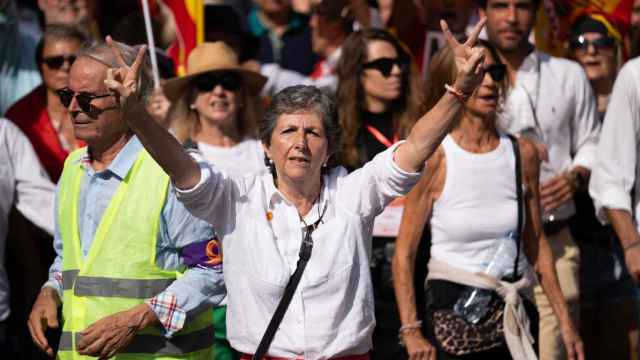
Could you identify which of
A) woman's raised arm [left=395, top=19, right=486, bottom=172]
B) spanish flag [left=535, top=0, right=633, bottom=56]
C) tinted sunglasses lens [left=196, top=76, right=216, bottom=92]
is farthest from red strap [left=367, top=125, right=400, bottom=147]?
woman's raised arm [left=395, top=19, right=486, bottom=172]

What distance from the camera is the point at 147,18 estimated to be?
22.2 feet

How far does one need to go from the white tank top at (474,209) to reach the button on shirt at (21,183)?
2.01m

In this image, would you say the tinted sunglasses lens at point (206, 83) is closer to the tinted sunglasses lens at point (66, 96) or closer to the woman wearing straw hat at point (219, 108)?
the woman wearing straw hat at point (219, 108)

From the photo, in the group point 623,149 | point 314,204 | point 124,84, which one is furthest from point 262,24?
point 124,84

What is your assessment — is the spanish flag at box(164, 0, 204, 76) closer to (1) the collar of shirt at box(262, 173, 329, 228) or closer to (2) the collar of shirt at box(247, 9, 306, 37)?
(2) the collar of shirt at box(247, 9, 306, 37)

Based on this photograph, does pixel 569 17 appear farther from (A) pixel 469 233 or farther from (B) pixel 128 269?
(B) pixel 128 269

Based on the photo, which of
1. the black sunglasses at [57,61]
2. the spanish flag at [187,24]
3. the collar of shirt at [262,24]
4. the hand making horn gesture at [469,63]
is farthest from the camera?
the collar of shirt at [262,24]

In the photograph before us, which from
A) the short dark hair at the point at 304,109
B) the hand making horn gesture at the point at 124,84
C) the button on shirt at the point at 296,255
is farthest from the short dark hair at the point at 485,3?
the hand making horn gesture at the point at 124,84

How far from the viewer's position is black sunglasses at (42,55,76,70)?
742 centimetres

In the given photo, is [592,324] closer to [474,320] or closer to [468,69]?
[474,320]

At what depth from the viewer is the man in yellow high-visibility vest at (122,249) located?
5133mm

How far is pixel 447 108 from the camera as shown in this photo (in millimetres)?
4645

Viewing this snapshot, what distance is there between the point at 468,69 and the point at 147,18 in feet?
8.60

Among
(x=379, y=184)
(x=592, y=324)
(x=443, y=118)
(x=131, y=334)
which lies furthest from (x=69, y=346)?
(x=592, y=324)
